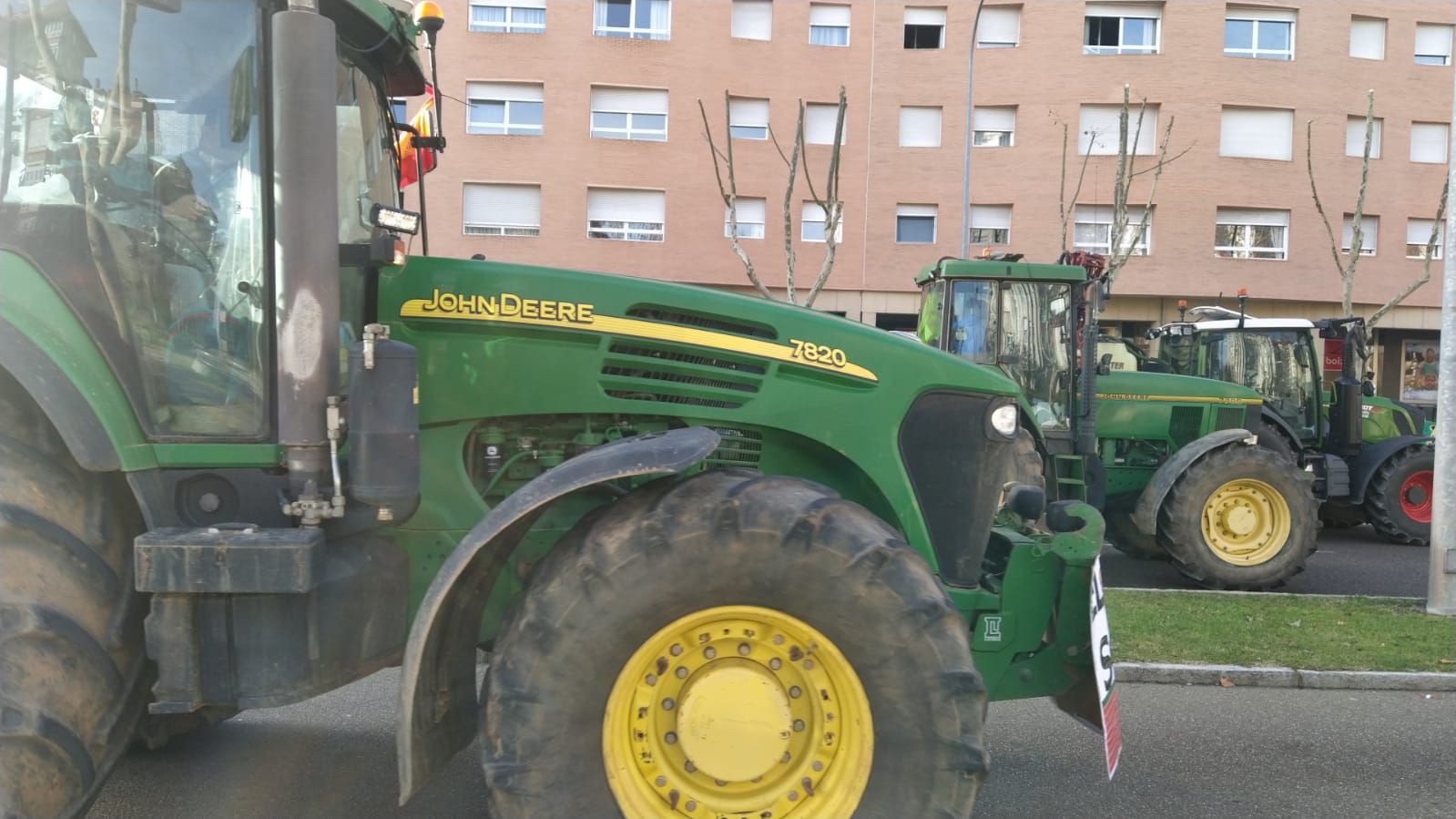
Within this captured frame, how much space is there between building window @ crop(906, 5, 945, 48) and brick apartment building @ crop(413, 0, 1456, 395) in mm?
44

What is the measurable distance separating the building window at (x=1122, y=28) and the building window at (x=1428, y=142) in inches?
296

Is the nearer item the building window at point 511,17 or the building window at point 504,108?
the building window at point 511,17

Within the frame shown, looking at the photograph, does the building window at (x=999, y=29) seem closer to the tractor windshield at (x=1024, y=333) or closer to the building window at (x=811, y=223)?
the building window at (x=811, y=223)

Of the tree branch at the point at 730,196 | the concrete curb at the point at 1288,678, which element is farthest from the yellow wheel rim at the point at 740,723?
the tree branch at the point at 730,196

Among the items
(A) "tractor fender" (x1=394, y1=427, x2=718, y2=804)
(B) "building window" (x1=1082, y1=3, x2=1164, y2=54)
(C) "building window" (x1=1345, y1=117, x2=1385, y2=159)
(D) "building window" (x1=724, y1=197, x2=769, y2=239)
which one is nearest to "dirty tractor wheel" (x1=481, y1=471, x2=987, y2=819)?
(A) "tractor fender" (x1=394, y1=427, x2=718, y2=804)

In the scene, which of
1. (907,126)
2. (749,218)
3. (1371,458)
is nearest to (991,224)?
(907,126)

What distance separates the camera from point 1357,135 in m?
25.8

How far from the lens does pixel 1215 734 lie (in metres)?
4.68

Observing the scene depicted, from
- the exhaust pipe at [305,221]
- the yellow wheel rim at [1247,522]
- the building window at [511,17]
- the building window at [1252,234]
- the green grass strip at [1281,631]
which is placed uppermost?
the building window at [511,17]

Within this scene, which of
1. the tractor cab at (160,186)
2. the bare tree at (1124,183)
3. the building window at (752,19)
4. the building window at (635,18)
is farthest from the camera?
the building window at (752,19)

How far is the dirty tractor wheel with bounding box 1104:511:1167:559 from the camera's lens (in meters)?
8.97

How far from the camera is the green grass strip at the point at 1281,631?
18.7 feet

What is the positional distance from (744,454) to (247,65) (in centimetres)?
190

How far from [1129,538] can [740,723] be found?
7.44m
